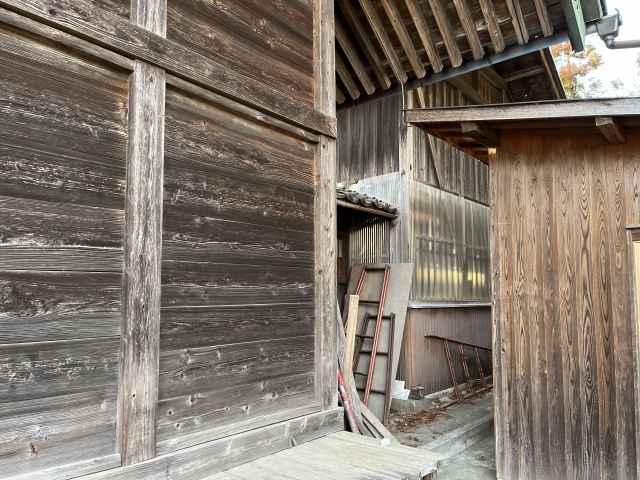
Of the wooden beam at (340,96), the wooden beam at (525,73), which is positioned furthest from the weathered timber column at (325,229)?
the wooden beam at (525,73)

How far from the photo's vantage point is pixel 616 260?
4492mm

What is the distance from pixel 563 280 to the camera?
15.5ft

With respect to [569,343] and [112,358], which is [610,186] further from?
[112,358]

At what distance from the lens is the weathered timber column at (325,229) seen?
360 cm

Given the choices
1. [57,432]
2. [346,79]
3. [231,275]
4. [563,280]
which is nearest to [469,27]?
[346,79]

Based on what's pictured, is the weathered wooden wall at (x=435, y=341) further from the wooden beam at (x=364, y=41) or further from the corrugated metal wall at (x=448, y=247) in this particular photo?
the wooden beam at (x=364, y=41)

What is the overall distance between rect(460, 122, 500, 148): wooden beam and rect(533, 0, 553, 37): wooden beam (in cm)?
109

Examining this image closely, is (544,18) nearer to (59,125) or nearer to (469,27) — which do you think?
(469,27)

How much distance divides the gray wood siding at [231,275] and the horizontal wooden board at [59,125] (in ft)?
1.07

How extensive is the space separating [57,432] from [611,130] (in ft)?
15.0

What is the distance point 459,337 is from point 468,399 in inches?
47.0

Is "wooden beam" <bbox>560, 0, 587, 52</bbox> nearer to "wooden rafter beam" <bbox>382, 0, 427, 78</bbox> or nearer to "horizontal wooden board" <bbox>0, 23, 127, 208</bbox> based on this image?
"wooden rafter beam" <bbox>382, 0, 427, 78</bbox>

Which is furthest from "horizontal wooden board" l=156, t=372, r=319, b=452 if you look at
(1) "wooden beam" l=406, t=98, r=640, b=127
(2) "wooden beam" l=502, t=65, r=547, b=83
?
(2) "wooden beam" l=502, t=65, r=547, b=83

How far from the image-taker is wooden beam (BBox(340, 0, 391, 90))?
5.55m
